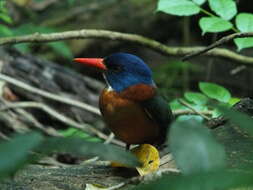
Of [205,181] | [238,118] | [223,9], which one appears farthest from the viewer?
[223,9]

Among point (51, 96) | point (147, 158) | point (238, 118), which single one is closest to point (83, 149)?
point (238, 118)

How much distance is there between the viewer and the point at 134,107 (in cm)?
263

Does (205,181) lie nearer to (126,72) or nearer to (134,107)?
(134,107)

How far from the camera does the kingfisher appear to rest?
260cm

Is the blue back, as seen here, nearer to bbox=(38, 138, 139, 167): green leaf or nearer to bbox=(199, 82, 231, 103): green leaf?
bbox=(199, 82, 231, 103): green leaf

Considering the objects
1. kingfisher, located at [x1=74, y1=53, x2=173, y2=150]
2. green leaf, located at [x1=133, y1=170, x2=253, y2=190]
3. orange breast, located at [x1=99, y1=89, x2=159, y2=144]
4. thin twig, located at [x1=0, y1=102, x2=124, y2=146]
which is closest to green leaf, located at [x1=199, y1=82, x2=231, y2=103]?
kingfisher, located at [x1=74, y1=53, x2=173, y2=150]

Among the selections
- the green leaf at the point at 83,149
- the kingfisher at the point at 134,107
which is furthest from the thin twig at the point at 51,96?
the green leaf at the point at 83,149

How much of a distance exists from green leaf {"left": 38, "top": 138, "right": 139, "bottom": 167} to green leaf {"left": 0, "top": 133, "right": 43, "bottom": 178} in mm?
51

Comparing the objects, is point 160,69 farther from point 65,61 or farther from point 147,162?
point 147,162

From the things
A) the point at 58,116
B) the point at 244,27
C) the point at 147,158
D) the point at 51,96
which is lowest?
the point at 58,116

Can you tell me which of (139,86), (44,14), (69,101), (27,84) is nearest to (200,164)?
(139,86)

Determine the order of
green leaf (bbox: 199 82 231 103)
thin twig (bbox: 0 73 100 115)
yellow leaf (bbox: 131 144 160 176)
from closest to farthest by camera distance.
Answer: yellow leaf (bbox: 131 144 160 176) < green leaf (bbox: 199 82 231 103) < thin twig (bbox: 0 73 100 115)

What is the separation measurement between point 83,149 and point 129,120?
1.59 metres

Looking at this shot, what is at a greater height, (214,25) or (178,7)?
(178,7)
